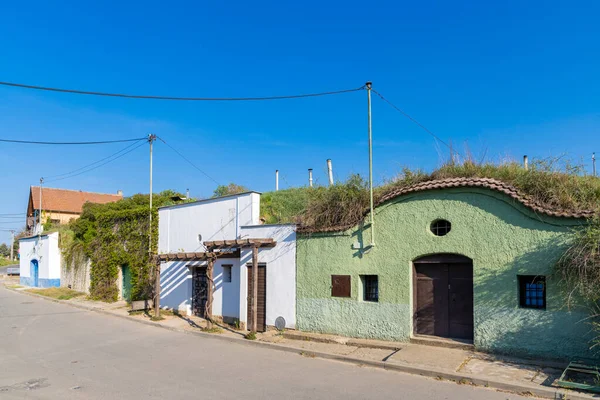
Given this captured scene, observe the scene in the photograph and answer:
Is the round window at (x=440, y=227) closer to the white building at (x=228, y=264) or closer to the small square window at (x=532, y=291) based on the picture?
the small square window at (x=532, y=291)

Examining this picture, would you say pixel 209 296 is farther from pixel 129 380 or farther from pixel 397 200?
pixel 397 200

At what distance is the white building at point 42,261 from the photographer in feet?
105

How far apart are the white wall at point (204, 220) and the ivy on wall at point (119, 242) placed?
1.18 metres

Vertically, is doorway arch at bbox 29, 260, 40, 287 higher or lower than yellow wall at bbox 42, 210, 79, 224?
lower

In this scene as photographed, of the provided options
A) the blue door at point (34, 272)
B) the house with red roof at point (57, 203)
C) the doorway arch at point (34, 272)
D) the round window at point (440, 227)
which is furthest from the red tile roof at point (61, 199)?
the round window at point (440, 227)

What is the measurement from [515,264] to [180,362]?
8373mm

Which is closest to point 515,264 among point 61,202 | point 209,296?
point 209,296

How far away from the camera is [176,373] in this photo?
9.70 m

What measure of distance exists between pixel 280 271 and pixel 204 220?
15.5 feet

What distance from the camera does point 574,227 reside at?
30.0ft

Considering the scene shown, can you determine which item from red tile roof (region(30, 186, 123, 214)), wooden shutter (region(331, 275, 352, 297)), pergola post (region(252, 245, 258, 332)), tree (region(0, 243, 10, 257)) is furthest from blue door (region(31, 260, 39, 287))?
tree (region(0, 243, 10, 257))

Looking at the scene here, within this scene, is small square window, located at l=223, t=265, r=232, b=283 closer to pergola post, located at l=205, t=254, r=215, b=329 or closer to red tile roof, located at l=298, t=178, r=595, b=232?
pergola post, located at l=205, t=254, r=215, b=329

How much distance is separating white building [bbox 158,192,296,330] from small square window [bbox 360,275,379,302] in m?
2.44

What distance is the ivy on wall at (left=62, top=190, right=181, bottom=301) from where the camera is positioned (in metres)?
20.9
